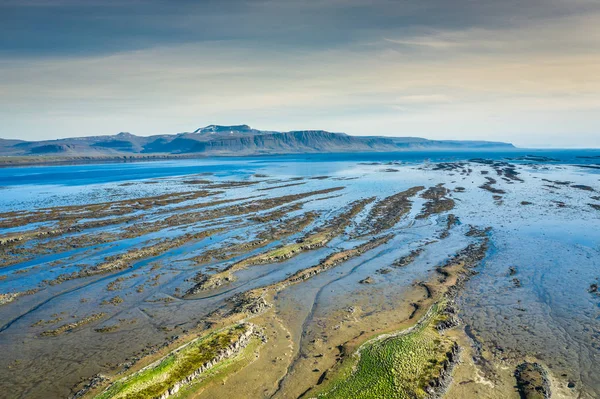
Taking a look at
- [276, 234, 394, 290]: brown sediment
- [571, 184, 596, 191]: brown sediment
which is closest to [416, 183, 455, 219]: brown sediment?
[276, 234, 394, 290]: brown sediment

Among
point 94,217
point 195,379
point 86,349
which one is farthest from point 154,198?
point 195,379

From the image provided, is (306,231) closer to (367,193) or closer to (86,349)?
(86,349)

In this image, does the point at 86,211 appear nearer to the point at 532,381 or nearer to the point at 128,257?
the point at 128,257

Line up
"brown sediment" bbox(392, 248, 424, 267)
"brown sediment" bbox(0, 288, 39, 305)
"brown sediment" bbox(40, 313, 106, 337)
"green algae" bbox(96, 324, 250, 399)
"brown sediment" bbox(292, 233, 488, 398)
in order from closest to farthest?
1. "green algae" bbox(96, 324, 250, 399)
2. "brown sediment" bbox(292, 233, 488, 398)
3. "brown sediment" bbox(40, 313, 106, 337)
4. "brown sediment" bbox(0, 288, 39, 305)
5. "brown sediment" bbox(392, 248, 424, 267)

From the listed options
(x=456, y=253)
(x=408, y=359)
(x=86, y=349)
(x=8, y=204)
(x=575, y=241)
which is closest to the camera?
(x=408, y=359)

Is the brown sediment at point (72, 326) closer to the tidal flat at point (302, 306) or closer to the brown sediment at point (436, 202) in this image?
the tidal flat at point (302, 306)

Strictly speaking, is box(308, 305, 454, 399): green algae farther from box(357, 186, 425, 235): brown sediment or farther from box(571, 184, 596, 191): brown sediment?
box(571, 184, 596, 191): brown sediment
